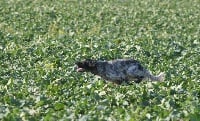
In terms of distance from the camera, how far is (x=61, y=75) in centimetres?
1055

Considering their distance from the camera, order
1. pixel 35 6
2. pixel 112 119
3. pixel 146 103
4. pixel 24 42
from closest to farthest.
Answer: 1. pixel 112 119
2. pixel 146 103
3. pixel 24 42
4. pixel 35 6

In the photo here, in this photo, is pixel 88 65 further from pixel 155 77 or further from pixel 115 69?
pixel 155 77

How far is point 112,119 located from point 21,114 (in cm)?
111

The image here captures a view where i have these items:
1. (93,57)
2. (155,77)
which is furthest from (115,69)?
(93,57)

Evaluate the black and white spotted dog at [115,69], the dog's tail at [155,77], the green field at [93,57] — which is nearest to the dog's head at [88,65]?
the black and white spotted dog at [115,69]

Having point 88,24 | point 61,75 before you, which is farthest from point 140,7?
point 61,75

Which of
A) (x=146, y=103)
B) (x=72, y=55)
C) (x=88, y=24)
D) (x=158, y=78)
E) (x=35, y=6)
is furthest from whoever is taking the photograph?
(x=35, y=6)

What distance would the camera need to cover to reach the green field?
7.70m

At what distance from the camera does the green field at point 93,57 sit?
303 inches

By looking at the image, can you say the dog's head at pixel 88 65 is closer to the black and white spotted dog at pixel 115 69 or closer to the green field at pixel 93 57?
the black and white spotted dog at pixel 115 69

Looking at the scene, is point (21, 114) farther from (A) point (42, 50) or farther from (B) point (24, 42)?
(B) point (24, 42)

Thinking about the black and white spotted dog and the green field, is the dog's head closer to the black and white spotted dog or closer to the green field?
the black and white spotted dog

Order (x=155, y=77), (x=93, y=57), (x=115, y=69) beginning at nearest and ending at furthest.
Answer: (x=115, y=69) → (x=155, y=77) → (x=93, y=57)

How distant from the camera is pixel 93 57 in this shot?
13.3 metres
